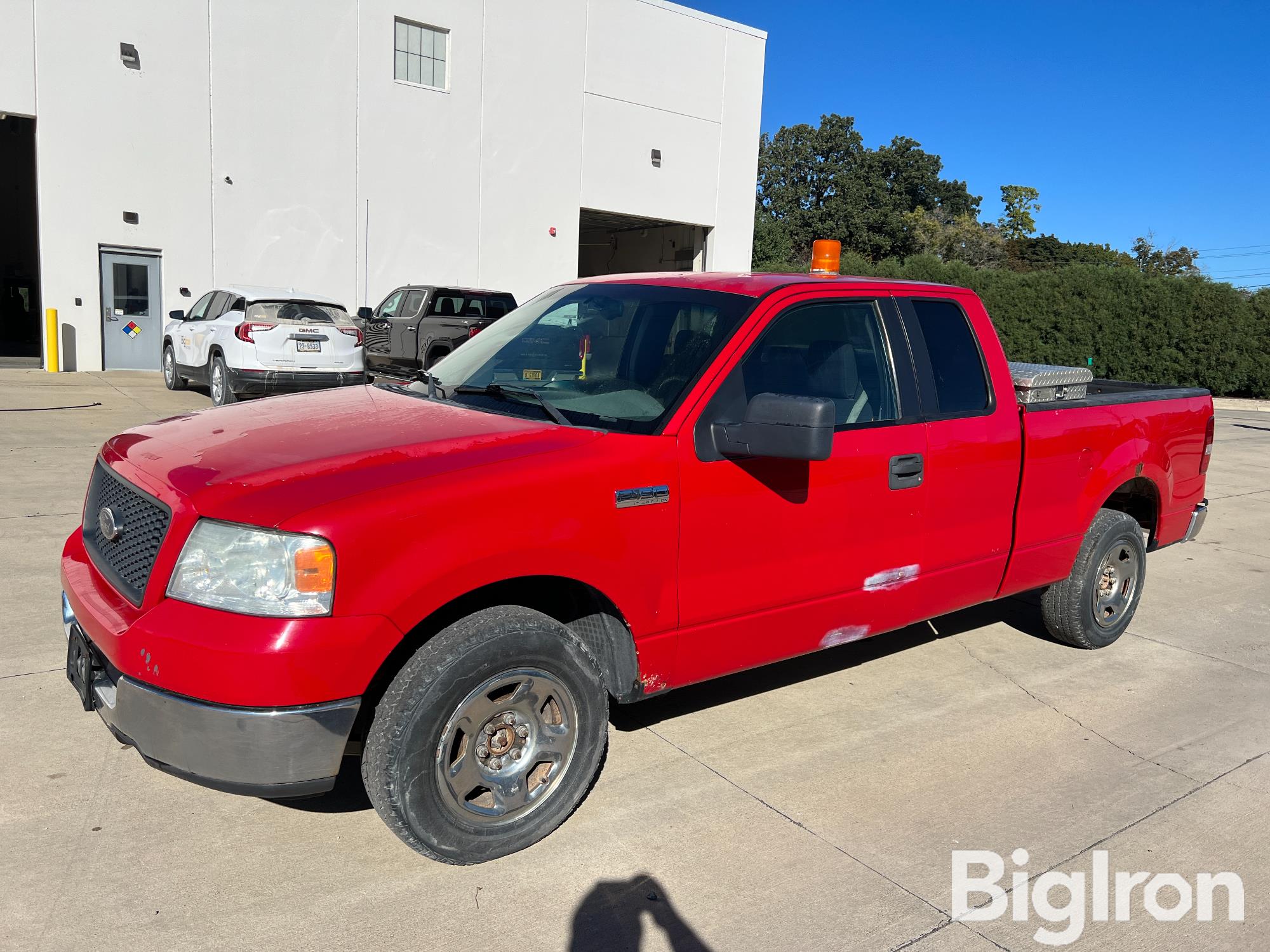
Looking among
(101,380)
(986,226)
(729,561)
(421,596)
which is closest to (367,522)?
(421,596)

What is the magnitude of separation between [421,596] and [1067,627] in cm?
401

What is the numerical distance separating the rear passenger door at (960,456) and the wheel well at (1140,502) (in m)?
1.33

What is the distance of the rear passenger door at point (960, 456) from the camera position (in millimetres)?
4305

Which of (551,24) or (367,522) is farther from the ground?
(551,24)

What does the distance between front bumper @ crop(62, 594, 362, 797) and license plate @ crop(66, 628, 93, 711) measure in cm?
27

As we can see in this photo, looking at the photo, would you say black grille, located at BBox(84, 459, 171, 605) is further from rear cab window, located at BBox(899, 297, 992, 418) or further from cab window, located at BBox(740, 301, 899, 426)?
rear cab window, located at BBox(899, 297, 992, 418)

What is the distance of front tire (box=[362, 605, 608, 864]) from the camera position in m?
2.88

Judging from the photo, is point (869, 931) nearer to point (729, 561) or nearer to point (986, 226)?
point (729, 561)

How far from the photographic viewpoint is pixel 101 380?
696 inches

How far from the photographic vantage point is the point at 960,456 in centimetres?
434

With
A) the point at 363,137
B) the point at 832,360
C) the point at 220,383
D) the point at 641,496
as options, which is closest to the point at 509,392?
the point at 641,496

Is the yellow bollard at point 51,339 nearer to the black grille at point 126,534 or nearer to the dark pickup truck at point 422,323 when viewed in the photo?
the dark pickup truck at point 422,323

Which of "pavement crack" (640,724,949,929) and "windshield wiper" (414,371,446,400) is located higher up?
"windshield wiper" (414,371,446,400)

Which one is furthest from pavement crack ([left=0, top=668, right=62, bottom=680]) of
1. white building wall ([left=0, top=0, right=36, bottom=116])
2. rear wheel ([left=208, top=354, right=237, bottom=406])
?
white building wall ([left=0, top=0, right=36, bottom=116])
